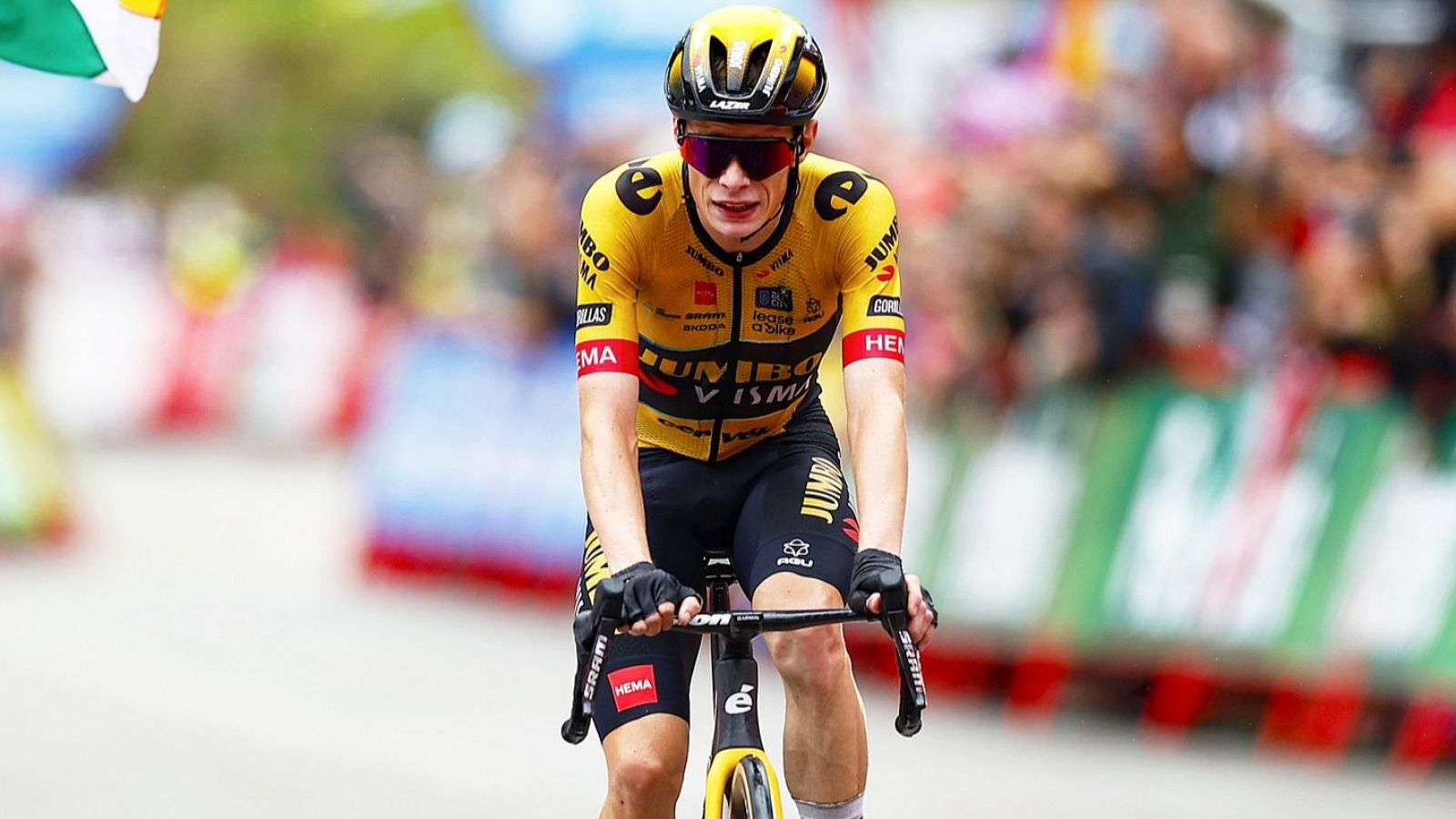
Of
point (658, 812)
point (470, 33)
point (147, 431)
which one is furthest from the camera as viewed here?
point (470, 33)

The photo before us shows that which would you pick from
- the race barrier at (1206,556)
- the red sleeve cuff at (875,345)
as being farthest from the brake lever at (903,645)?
the race barrier at (1206,556)

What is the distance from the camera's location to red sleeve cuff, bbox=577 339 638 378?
18.0 ft

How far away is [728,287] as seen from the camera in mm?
5648

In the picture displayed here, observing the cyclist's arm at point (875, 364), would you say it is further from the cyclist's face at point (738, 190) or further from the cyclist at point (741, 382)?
the cyclist's face at point (738, 190)

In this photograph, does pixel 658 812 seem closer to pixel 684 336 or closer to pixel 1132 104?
pixel 684 336

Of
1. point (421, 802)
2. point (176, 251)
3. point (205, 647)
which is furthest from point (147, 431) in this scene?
point (421, 802)

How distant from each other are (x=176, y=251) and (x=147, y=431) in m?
3.97

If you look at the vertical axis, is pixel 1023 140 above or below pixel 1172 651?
above

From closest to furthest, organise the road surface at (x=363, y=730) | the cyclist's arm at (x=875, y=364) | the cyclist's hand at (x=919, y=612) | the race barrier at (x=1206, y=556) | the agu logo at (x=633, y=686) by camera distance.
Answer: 1. the cyclist's hand at (x=919, y=612)
2. the cyclist's arm at (x=875, y=364)
3. the agu logo at (x=633, y=686)
4. the road surface at (x=363, y=730)
5. the race barrier at (x=1206, y=556)

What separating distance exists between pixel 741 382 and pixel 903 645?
3.42 ft

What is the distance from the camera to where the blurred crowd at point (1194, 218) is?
995 centimetres

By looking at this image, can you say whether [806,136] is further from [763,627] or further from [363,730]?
[363,730]

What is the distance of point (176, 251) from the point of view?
28375 millimetres

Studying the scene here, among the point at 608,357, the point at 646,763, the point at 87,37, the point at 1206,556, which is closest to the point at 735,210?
the point at 608,357
